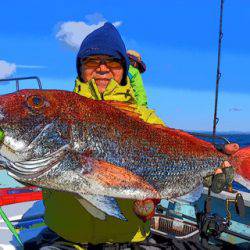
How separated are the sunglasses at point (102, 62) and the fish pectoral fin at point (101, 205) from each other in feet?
4.66

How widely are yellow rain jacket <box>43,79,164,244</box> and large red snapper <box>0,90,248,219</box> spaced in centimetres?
39

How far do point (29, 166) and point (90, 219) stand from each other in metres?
0.91

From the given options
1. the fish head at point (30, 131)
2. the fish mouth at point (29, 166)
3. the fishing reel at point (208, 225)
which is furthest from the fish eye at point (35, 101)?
the fishing reel at point (208, 225)

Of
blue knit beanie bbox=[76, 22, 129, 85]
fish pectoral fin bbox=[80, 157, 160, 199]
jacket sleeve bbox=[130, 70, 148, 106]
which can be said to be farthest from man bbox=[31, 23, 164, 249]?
jacket sleeve bbox=[130, 70, 148, 106]

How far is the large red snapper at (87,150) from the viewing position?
10.5 ft

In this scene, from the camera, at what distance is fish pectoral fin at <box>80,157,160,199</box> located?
10.6ft

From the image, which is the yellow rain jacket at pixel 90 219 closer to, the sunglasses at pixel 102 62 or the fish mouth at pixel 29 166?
the sunglasses at pixel 102 62

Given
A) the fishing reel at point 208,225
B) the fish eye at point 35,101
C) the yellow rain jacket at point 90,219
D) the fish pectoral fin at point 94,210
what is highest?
the fish eye at point 35,101

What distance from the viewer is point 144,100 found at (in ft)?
27.5

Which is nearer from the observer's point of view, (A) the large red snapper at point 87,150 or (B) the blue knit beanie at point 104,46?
(A) the large red snapper at point 87,150

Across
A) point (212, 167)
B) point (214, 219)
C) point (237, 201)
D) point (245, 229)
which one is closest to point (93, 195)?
point (212, 167)

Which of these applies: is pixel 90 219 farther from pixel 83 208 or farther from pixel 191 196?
pixel 191 196

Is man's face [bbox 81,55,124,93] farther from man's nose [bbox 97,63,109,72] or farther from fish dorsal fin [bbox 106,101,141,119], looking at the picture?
fish dorsal fin [bbox 106,101,141,119]

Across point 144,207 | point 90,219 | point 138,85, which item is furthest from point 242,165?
point 138,85
